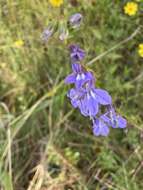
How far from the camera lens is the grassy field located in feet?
6.86

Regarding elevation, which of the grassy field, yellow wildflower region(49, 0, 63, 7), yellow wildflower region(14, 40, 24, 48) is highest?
yellow wildflower region(49, 0, 63, 7)

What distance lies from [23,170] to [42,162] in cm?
13

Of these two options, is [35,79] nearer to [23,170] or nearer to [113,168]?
[23,170]

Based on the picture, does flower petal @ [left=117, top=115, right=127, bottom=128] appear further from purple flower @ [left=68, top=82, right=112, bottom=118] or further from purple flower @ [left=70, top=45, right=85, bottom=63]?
purple flower @ [left=70, top=45, right=85, bottom=63]

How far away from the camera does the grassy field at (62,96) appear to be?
209 centimetres

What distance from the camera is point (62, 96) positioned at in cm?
221

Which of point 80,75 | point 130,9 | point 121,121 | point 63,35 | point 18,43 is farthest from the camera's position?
point 18,43

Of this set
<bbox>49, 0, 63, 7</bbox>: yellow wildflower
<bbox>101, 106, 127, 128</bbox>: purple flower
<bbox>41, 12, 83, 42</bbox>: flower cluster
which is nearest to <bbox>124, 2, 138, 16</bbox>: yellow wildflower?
<bbox>49, 0, 63, 7</bbox>: yellow wildflower

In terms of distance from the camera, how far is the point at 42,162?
2.12m

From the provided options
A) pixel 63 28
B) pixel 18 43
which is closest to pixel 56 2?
pixel 18 43

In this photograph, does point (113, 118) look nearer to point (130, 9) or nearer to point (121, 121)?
point (121, 121)

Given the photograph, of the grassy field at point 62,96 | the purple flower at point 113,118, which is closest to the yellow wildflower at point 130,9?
the grassy field at point 62,96

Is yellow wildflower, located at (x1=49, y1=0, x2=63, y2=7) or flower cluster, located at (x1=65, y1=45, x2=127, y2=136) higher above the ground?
flower cluster, located at (x1=65, y1=45, x2=127, y2=136)

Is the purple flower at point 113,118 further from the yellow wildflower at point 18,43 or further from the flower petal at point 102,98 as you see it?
the yellow wildflower at point 18,43
